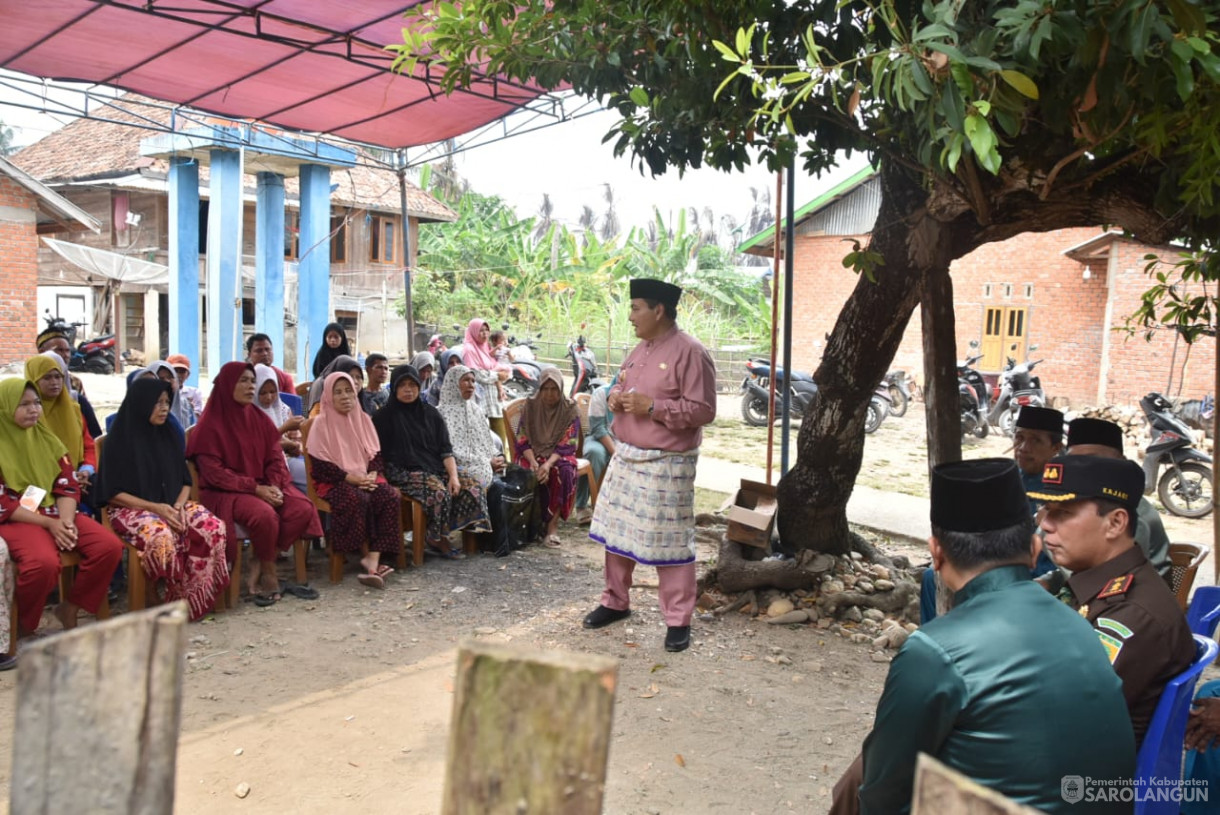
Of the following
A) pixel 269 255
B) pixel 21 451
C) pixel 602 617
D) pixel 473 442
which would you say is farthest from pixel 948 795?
pixel 269 255

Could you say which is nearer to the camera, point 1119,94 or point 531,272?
point 1119,94

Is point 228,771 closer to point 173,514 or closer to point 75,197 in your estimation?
point 173,514

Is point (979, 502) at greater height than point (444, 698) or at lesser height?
greater

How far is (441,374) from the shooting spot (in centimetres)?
910

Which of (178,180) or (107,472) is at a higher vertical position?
(178,180)

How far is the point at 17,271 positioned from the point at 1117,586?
16.3 metres

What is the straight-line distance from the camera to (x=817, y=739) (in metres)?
3.73

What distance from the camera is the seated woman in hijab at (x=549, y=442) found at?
6.82 meters

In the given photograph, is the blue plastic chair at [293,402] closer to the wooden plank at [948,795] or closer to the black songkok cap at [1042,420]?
the black songkok cap at [1042,420]

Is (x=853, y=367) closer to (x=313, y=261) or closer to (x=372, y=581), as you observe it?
(x=372, y=581)

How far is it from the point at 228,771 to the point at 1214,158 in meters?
3.98

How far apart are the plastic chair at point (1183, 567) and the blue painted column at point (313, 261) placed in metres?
13.3

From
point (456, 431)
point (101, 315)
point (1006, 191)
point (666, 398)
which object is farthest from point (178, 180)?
point (1006, 191)

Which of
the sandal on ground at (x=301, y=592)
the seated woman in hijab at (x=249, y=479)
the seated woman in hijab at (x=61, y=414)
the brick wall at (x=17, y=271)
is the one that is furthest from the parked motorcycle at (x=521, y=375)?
the seated woman in hijab at (x=61, y=414)
